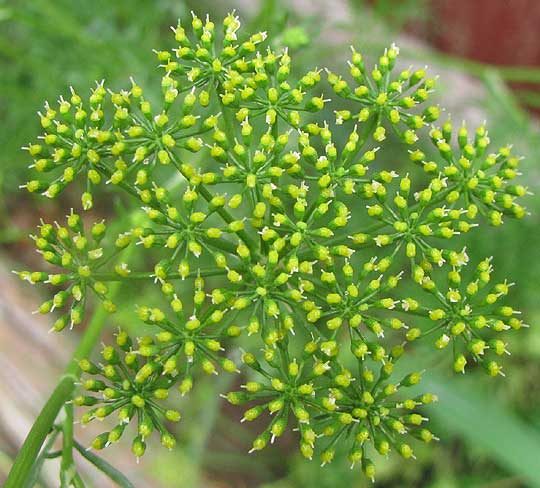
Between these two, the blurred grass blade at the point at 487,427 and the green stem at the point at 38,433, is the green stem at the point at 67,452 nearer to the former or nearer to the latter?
the green stem at the point at 38,433

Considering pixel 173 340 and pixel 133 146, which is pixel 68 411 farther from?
pixel 133 146

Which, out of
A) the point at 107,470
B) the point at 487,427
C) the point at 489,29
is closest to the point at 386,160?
the point at 489,29

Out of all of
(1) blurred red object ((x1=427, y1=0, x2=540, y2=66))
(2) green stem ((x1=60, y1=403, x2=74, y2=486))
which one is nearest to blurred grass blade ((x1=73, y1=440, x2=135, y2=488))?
(2) green stem ((x1=60, y1=403, x2=74, y2=486))

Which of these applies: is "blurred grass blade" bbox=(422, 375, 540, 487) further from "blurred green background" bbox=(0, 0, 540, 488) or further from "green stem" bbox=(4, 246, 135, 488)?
"green stem" bbox=(4, 246, 135, 488)

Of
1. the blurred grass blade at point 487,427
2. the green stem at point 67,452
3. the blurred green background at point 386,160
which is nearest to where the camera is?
the green stem at point 67,452

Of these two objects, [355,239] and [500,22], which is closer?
[355,239]

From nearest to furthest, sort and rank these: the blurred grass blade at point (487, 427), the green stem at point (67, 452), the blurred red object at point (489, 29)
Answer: the green stem at point (67, 452), the blurred grass blade at point (487, 427), the blurred red object at point (489, 29)

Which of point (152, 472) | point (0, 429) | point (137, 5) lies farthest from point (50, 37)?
point (152, 472)

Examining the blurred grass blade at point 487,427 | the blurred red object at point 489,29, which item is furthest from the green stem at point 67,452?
the blurred red object at point 489,29
